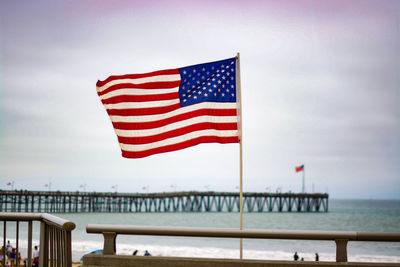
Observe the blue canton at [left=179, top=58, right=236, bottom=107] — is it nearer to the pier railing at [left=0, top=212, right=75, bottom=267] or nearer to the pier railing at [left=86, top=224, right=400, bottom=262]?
the pier railing at [left=86, top=224, right=400, bottom=262]

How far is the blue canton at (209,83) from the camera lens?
6855 mm

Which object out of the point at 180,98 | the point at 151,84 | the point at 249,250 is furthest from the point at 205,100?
the point at 249,250

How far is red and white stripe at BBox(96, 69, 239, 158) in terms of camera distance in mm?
6676

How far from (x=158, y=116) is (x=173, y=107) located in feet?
0.90

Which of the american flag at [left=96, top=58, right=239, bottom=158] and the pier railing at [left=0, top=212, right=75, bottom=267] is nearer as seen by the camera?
the pier railing at [left=0, top=212, right=75, bottom=267]

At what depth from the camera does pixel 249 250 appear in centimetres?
3180

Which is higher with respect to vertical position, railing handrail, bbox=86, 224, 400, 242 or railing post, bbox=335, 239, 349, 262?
railing handrail, bbox=86, 224, 400, 242

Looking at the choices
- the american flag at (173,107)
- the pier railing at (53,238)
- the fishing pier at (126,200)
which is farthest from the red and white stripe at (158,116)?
the fishing pier at (126,200)

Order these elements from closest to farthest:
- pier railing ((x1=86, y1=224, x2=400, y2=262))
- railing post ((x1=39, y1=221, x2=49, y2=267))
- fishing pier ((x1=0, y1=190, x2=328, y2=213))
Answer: railing post ((x1=39, y1=221, x2=49, y2=267)), pier railing ((x1=86, y1=224, x2=400, y2=262)), fishing pier ((x1=0, y1=190, x2=328, y2=213))

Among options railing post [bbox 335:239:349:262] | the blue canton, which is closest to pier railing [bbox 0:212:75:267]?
railing post [bbox 335:239:349:262]

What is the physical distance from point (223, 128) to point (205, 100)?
0.55 metres

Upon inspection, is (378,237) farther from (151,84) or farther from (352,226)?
(352,226)

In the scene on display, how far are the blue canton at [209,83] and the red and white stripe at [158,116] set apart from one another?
0.09 m

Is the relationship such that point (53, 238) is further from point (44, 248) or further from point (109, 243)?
point (109, 243)
